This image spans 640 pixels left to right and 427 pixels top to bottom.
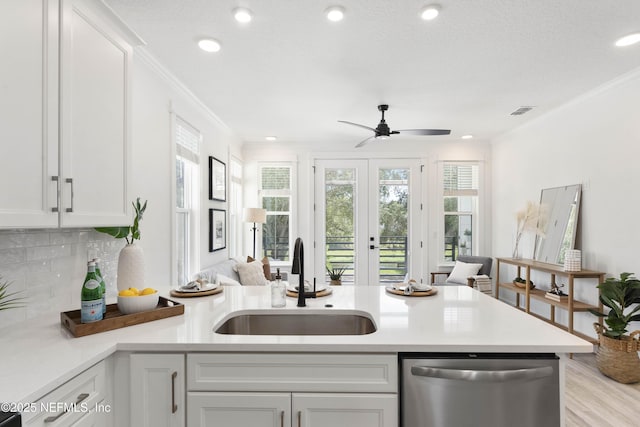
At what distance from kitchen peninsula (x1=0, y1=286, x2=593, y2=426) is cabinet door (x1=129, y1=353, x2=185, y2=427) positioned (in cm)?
4

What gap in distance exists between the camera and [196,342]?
1.33 metres

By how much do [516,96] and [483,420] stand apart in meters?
3.30

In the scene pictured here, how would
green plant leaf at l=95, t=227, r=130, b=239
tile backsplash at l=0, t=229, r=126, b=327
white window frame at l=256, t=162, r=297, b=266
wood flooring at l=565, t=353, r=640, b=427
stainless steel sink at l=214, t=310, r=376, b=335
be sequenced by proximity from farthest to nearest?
white window frame at l=256, t=162, r=297, b=266
wood flooring at l=565, t=353, r=640, b=427
green plant leaf at l=95, t=227, r=130, b=239
stainless steel sink at l=214, t=310, r=376, b=335
tile backsplash at l=0, t=229, r=126, b=327

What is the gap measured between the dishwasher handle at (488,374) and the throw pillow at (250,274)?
120 inches

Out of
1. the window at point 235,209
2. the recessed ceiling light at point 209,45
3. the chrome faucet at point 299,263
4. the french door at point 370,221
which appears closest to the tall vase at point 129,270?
the chrome faucet at point 299,263

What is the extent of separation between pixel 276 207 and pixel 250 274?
Result: 1818mm

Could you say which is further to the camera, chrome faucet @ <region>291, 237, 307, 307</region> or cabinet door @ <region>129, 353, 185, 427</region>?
chrome faucet @ <region>291, 237, 307, 307</region>

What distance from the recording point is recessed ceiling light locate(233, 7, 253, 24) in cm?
205

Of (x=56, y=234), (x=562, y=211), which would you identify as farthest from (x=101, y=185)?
(x=562, y=211)

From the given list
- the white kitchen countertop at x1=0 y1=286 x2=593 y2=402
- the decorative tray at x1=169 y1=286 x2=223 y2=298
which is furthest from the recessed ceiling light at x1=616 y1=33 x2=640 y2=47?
the decorative tray at x1=169 y1=286 x2=223 y2=298

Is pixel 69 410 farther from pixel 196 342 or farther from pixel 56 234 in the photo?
pixel 56 234

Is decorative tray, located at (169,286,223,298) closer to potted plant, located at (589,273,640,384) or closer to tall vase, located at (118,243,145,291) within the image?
tall vase, located at (118,243,145,291)

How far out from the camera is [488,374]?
50.1 inches

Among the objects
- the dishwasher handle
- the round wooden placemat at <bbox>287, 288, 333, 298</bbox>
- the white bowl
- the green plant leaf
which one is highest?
the green plant leaf
